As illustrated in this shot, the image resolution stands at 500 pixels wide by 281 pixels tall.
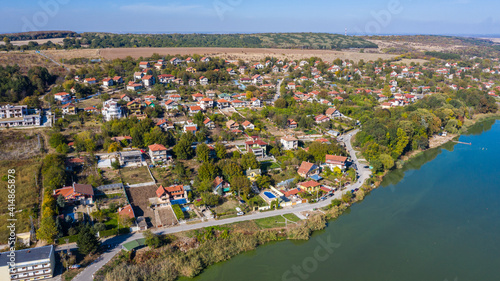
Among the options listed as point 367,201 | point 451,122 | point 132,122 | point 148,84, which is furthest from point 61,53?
point 451,122

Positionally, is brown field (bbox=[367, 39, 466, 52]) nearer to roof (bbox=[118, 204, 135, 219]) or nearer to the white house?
the white house

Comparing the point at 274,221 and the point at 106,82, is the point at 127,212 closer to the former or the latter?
the point at 274,221

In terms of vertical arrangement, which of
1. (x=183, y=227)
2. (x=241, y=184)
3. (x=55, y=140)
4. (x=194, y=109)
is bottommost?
(x=183, y=227)

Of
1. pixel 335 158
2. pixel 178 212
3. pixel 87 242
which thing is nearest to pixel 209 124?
pixel 335 158

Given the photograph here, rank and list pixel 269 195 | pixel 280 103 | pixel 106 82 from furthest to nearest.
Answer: pixel 106 82 < pixel 280 103 < pixel 269 195

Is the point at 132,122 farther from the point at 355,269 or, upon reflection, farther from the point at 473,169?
the point at 473,169

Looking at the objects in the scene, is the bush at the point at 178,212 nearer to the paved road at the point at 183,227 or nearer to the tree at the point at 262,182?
the paved road at the point at 183,227

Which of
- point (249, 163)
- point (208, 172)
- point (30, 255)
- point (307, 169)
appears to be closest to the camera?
point (30, 255)

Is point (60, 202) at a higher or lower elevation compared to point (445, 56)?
lower
